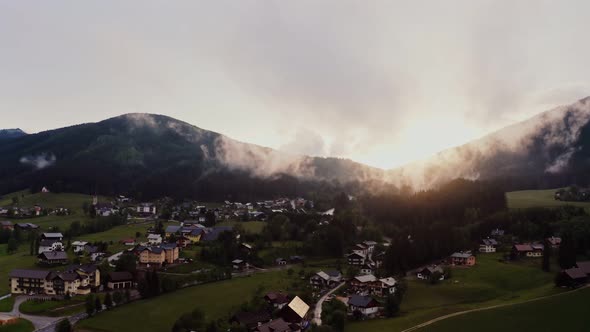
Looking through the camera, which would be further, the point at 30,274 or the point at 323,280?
the point at 323,280

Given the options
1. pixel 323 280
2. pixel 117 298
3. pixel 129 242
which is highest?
pixel 129 242

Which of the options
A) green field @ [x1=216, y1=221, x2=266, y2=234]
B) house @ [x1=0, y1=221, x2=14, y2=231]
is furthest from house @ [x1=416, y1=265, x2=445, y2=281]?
house @ [x1=0, y1=221, x2=14, y2=231]

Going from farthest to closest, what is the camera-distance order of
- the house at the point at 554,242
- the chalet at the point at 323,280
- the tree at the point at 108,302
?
the house at the point at 554,242, the chalet at the point at 323,280, the tree at the point at 108,302

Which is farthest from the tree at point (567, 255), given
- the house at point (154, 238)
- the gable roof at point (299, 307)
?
the house at point (154, 238)

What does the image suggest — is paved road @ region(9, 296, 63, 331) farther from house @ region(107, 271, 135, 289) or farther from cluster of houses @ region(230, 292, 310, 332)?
cluster of houses @ region(230, 292, 310, 332)

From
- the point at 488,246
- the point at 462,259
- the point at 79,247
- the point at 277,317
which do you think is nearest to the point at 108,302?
the point at 277,317

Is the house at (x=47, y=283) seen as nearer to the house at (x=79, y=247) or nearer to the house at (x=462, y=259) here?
the house at (x=79, y=247)

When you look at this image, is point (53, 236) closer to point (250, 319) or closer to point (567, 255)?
point (250, 319)
